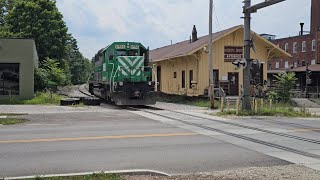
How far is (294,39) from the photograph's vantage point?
70062mm

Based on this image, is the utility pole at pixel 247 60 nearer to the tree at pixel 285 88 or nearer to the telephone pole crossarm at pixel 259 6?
the telephone pole crossarm at pixel 259 6

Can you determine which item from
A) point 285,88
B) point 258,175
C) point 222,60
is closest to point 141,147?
point 258,175

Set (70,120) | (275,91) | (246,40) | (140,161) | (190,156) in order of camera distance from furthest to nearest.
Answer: (275,91), (246,40), (70,120), (190,156), (140,161)

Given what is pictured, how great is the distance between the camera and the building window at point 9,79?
30391mm

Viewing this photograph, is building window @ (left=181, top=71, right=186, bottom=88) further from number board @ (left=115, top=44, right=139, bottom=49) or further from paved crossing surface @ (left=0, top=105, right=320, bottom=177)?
paved crossing surface @ (left=0, top=105, right=320, bottom=177)

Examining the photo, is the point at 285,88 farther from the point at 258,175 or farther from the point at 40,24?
the point at 40,24

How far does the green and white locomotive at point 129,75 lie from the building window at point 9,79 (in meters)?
7.43

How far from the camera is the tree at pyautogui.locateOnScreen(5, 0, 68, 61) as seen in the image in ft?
174

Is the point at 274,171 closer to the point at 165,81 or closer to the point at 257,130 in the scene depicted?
the point at 257,130

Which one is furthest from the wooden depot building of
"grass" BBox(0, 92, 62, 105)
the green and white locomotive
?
"grass" BBox(0, 92, 62, 105)

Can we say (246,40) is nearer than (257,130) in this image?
No

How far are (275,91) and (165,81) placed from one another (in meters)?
13.9

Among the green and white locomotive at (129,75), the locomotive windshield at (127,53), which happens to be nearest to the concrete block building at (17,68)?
the green and white locomotive at (129,75)

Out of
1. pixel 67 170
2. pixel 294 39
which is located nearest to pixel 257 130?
pixel 67 170
